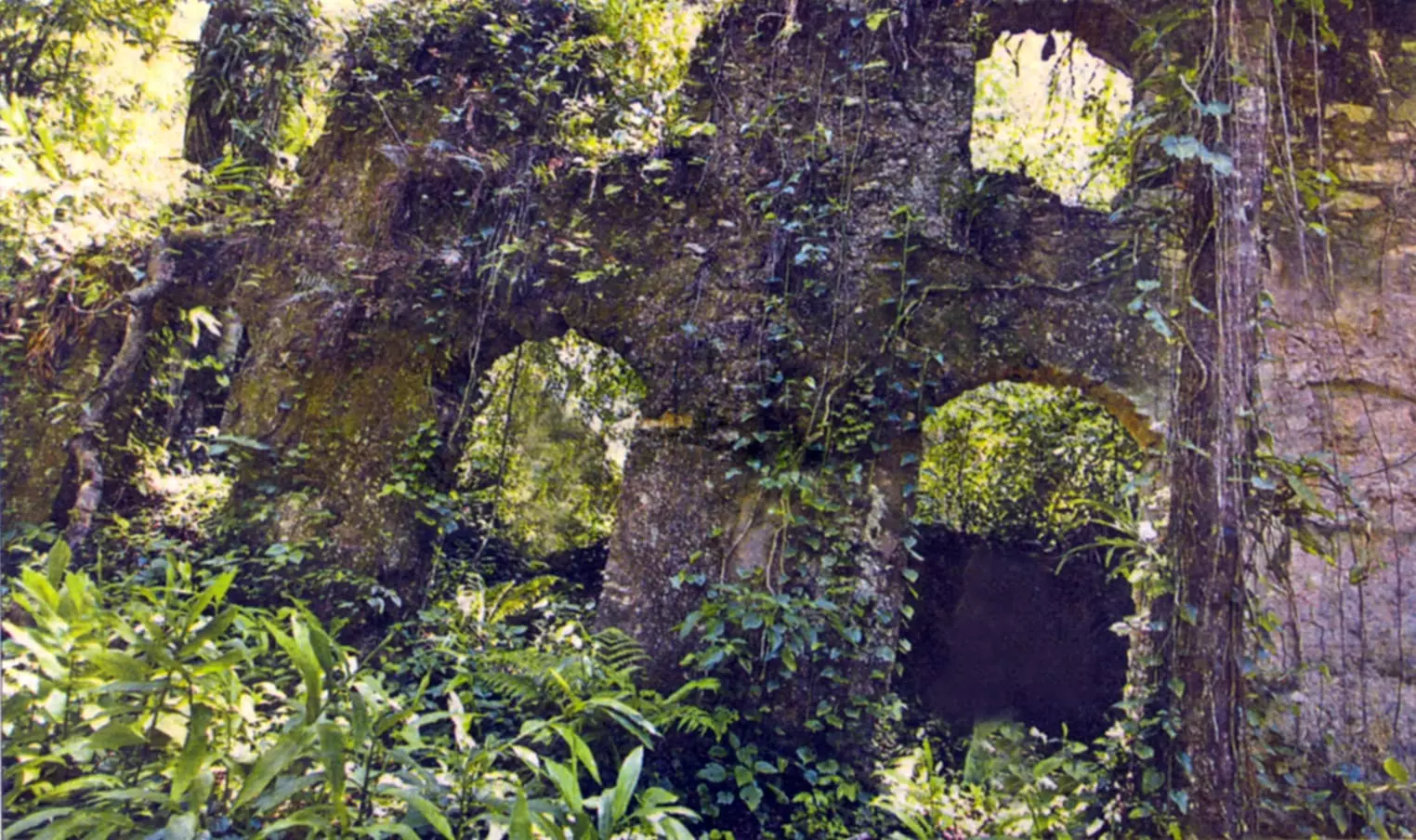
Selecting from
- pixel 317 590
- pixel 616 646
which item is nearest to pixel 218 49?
pixel 317 590

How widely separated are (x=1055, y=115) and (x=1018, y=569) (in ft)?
9.87

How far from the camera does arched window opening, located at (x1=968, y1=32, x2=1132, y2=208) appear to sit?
14.4 ft

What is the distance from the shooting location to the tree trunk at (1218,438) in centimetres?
262

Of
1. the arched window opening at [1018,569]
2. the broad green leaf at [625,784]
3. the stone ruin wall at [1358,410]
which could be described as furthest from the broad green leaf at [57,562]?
the arched window opening at [1018,569]

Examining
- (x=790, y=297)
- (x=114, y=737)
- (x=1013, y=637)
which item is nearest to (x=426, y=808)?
(x=114, y=737)

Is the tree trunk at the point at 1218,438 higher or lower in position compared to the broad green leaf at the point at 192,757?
higher

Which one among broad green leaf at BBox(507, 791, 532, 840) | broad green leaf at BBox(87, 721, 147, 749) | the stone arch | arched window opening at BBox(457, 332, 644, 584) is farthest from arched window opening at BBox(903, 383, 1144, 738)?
broad green leaf at BBox(87, 721, 147, 749)

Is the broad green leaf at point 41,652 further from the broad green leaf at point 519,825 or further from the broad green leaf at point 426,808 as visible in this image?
the broad green leaf at point 519,825

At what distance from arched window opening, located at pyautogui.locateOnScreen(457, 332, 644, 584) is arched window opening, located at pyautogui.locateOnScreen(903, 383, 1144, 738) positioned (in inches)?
93.6

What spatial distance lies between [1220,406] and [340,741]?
117 inches

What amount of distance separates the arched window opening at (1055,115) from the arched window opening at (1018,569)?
1.54 metres

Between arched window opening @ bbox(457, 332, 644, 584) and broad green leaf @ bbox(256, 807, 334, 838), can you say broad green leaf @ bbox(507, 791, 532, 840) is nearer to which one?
broad green leaf @ bbox(256, 807, 334, 838)

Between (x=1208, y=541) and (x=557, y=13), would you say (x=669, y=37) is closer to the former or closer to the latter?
(x=557, y=13)

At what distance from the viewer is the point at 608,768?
3283mm
